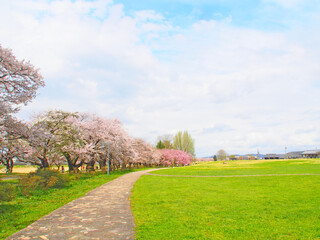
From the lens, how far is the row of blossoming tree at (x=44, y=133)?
13844mm

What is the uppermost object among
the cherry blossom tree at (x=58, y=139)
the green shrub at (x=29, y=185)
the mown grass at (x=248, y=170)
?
the cherry blossom tree at (x=58, y=139)

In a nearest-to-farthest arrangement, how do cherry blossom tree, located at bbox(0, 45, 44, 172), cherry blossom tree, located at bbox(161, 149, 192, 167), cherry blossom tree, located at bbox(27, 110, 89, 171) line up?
cherry blossom tree, located at bbox(0, 45, 44, 172)
cherry blossom tree, located at bbox(27, 110, 89, 171)
cherry blossom tree, located at bbox(161, 149, 192, 167)

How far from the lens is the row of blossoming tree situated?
545 inches

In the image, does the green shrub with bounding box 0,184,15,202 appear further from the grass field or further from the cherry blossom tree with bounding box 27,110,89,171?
the cherry blossom tree with bounding box 27,110,89,171

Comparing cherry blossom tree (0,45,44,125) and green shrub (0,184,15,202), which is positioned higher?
cherry blossom tree (0,45,44,125)

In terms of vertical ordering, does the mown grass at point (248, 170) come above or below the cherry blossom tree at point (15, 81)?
below

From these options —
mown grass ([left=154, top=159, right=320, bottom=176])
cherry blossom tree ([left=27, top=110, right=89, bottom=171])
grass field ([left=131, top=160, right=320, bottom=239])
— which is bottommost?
mown grass ([left=154, top=159, right=320, bottom=176])

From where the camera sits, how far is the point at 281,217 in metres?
7.52

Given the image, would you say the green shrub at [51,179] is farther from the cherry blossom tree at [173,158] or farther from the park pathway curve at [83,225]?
the cherry blossom tree at [173,158]

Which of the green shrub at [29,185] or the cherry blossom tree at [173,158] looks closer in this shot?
the green shrub at [29,185]

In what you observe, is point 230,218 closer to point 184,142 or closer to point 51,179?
point 51,179

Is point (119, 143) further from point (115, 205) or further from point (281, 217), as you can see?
point (281, 217)

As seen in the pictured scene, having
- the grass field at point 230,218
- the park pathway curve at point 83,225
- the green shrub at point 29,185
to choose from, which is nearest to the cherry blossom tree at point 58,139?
the green shrub at point 29,185

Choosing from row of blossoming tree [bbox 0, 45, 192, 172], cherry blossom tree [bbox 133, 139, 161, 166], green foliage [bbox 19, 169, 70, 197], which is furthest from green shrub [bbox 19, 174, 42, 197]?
cherry blossom tree [bbox 133, 139, 161, 166]
